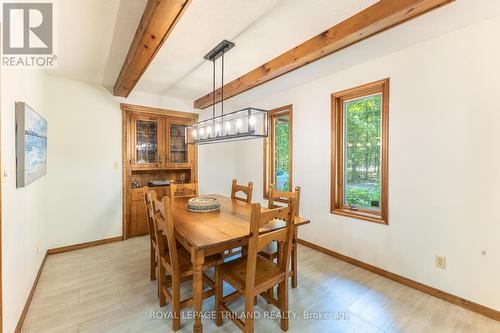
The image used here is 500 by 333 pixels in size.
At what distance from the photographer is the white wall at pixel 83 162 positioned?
3205 mm

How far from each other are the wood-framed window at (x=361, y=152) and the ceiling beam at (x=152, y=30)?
7.31ft

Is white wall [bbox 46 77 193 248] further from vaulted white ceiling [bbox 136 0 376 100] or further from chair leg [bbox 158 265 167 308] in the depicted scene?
chair leg [bbox 158 265 167 308]

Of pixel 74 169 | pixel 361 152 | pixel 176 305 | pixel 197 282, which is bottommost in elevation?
pixel 176 305

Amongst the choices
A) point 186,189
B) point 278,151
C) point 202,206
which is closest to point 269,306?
point 202,206

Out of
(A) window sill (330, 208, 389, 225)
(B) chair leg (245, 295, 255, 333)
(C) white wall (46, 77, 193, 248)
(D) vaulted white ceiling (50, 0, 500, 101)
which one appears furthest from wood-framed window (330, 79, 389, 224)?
(C) white wall (46, 77, 193, 248)

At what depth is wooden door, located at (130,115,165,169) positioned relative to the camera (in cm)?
388

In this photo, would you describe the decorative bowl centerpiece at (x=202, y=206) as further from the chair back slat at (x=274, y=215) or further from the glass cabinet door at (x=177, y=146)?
the glass cabinet door at (x=177, y=146)

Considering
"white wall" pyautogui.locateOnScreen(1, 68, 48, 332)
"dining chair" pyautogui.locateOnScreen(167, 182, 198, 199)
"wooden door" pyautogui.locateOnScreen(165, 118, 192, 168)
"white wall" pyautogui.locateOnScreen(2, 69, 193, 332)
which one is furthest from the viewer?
"wooden door" pyautogui.locateOnScreen(165, 118, 192, 168)

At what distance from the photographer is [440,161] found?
7.22 feet

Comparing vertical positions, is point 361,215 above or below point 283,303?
above

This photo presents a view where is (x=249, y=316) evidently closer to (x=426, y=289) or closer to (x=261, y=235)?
(x=261, y=235)

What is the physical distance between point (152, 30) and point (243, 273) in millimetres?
2014

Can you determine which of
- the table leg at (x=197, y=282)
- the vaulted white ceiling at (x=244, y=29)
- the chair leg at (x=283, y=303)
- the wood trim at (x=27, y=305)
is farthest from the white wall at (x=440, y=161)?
the wood trim at (x=27, y=305)

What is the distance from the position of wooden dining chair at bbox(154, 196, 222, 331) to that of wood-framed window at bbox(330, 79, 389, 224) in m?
1.96
